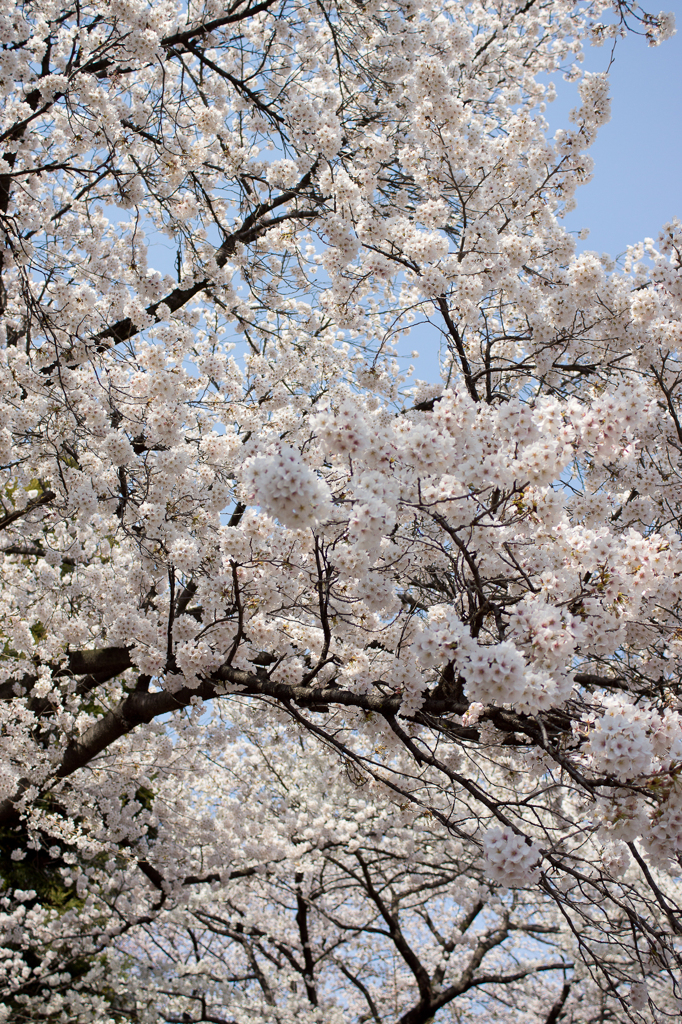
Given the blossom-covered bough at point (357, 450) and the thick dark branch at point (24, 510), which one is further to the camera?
the thick dark branch at point (24, 510)

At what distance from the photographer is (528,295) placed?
13.9 feet

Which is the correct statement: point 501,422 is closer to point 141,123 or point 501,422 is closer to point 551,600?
point 551,600

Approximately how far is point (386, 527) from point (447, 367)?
199 inches

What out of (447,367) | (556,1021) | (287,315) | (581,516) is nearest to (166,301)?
(287,315)

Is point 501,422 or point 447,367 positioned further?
point 447,367

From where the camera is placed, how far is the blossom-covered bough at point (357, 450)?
2541 millimetres

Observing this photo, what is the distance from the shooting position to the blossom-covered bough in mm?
2541

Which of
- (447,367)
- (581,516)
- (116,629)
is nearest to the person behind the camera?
(581,516)

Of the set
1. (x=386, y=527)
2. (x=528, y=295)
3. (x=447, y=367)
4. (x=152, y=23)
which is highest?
(x=447, y=367)

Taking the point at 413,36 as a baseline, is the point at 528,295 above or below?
below

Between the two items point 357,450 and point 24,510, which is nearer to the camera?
point 357,450

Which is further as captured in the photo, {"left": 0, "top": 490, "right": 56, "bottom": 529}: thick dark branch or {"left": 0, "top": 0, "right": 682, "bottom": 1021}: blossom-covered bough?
{"left": 0, "top": 490, "right": 56, "bottom": 529}: thick dark branch

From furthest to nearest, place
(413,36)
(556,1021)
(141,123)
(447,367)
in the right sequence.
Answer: (556,1021) → (447,367) → (413,36) → (141,123)

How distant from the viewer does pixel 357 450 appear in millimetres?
2518
